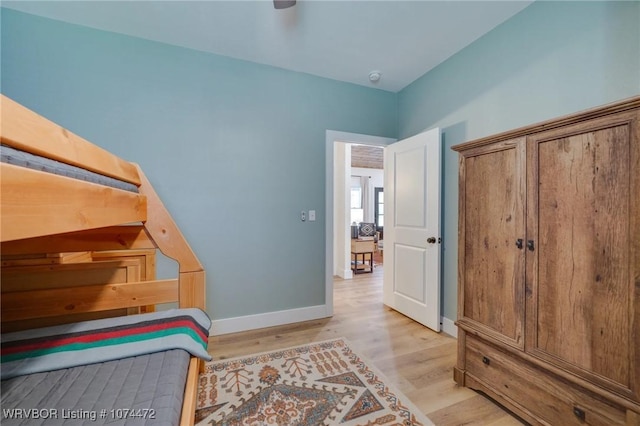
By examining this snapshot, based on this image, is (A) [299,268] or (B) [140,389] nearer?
(B) [140,389]

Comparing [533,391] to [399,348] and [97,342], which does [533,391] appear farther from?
[97,342]

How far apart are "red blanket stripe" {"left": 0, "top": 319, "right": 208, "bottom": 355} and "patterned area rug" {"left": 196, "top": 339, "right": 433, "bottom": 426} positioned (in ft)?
1.68

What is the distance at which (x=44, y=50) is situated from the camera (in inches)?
78.7

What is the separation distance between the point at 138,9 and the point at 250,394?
275cm

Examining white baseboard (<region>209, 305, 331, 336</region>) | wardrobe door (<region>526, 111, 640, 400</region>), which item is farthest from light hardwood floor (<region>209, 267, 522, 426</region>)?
wardrobe door (<region>526, 111, 640, 400</region>)

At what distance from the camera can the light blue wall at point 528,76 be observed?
1.47m

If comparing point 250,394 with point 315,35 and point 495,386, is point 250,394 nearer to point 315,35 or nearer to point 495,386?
point 495,386

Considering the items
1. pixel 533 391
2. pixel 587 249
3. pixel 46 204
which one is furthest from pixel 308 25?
pixel 533 391

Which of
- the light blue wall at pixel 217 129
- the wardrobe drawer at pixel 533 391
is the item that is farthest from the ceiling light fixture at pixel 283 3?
the wardrobe drawer at pixel 533 391

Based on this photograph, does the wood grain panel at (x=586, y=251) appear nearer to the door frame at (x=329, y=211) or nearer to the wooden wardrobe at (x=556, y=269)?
the wooden wardrobe at (x=556, y=269)

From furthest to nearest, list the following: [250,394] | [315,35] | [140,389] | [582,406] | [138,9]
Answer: [315,35] → [138,9] → [250,394] → [582,406] → [140,389]

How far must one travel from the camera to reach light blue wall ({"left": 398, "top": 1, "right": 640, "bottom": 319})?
1471mm

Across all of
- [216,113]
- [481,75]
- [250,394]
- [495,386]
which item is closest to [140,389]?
[250,394]

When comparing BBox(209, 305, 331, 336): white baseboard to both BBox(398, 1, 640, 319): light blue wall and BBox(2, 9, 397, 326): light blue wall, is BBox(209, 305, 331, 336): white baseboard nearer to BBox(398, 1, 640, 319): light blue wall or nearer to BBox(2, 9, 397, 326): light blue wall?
BBox(2, 9, 397, 326): light blue wall
